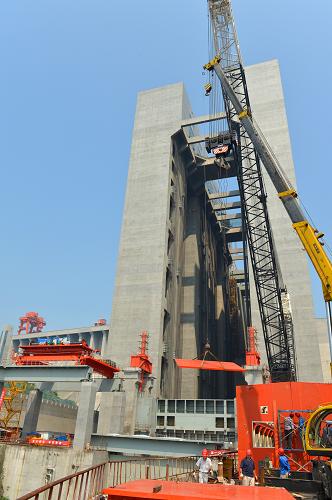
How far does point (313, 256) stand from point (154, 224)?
113 feet

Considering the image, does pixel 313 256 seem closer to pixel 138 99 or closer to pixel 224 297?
pixel 138 99

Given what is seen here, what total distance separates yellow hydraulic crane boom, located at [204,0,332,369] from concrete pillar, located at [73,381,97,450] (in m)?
24.2

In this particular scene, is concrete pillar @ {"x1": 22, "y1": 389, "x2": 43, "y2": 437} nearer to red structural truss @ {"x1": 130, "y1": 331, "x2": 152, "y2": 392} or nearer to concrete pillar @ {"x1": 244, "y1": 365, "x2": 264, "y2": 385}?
red structural truss @ {"x1": 130, "y1": 331, "x2": 152, "y2": 392}

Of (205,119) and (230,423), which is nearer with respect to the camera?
(230,423)

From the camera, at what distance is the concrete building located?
51.0 m

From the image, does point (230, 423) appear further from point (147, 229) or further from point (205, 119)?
point (205, 119)

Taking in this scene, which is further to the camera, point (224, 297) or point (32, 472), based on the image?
point (224, 297)

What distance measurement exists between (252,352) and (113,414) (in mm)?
17350

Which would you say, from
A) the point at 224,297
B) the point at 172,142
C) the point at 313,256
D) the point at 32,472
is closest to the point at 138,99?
the point at 172,142

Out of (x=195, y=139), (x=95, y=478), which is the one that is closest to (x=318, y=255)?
(x=95, y=478)

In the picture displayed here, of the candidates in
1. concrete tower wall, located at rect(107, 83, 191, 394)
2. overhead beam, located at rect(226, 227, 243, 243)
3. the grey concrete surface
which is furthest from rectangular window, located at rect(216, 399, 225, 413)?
overhead beam, located at rect(226, 227, 243, 243)

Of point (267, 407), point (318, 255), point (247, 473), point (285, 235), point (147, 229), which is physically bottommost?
point (247, 473)

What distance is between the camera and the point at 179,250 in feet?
212

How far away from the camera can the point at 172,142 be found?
6275 centimetres
